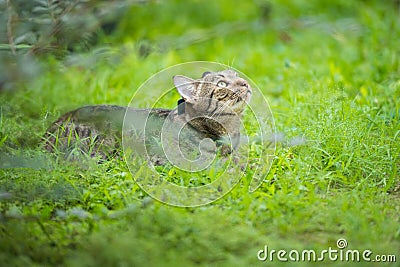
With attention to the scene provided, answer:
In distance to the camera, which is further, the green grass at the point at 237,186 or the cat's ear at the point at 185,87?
the cat's ear at the point at 185,87

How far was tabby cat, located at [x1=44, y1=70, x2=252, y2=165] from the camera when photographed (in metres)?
4.33

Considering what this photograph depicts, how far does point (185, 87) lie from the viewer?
14.3 feet

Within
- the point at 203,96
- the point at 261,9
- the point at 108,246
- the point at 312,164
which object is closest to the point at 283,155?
the point at 312,164

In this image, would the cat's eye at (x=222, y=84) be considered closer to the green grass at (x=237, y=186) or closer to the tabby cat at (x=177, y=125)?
the tabby cat at (x=177, y=125)

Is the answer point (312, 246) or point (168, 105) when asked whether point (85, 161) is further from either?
point (312, 246)

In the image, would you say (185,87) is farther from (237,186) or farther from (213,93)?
(237,186)

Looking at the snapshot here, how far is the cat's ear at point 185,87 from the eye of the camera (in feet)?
14.2

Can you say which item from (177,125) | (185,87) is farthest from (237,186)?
(185,87)

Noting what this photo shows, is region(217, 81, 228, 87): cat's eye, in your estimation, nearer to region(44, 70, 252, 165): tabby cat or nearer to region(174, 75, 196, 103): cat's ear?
region(44, 70, 252, 165): tabby cat

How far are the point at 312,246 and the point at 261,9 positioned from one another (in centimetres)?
538

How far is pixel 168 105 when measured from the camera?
535 cm

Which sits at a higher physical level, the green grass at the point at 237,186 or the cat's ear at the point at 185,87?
the cat's ear at the point at 185,87

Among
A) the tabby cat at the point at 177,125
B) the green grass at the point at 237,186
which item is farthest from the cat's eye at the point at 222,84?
the green grass at the point at 237,186

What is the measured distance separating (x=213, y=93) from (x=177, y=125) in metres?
0.34
